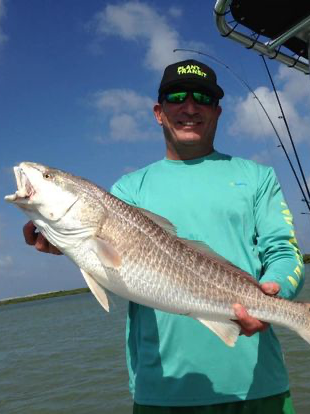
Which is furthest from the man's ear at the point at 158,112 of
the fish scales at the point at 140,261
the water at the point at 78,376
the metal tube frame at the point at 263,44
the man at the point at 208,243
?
the water at the point at 78,376

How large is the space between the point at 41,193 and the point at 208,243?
1.25m

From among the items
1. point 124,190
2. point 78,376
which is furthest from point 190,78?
point 78,376

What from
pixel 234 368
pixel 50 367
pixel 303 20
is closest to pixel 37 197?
pixel 234 368

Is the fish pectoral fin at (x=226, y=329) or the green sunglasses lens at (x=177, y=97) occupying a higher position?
the green sunglasses lens at (x=177, y=97)

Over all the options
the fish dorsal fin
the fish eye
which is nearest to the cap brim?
the fish dorsal fin

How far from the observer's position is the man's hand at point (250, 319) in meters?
3.03

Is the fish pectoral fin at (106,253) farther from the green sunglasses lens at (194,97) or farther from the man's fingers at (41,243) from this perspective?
the green sunglasses lens at (194,97)

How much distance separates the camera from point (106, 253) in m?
3.05

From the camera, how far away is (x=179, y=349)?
3264 mm

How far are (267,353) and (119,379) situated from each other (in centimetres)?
1011

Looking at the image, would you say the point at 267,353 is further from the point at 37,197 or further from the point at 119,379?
the point at 119,379

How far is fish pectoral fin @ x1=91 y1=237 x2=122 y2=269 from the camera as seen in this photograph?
303 cm

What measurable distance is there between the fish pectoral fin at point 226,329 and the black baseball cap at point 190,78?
185cm

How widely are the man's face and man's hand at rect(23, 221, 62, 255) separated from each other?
51.4 inches
